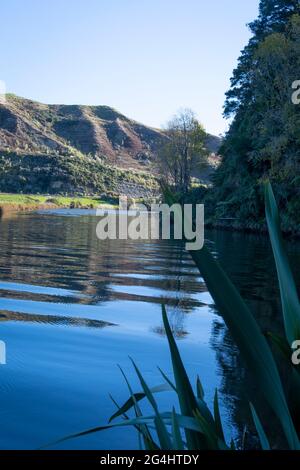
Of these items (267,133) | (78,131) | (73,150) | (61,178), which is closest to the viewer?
(267,133)

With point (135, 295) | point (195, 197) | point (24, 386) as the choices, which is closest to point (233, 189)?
point (195, 197)

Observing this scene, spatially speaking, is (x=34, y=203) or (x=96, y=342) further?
(x=34, y=203)

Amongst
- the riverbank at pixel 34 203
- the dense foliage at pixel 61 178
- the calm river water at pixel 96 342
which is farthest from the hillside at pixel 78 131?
the calm river water at pixel 96 342

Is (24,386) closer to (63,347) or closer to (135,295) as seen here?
(63,347)

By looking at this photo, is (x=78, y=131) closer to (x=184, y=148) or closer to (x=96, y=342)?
(x=184, y=148)

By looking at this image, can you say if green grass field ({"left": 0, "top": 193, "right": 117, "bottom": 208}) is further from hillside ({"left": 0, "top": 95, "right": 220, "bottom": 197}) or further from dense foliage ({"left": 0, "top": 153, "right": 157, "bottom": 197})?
hillside ({"left": 0, "top": 95, "right": 220, "bottom": 197})

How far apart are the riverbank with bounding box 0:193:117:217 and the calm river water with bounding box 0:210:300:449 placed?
2939 cm

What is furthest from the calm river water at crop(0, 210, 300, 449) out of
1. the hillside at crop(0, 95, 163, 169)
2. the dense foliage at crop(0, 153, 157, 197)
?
the hillside at crop(0, 95, 163, 169)

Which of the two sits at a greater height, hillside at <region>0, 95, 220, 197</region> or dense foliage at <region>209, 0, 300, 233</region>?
hillside at <region>0, 95, 220, 197</region>

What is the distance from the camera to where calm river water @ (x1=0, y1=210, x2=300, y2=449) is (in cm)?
292

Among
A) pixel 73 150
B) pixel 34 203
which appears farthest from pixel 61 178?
pixel 73 150

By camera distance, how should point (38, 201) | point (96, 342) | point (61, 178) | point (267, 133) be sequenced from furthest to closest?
point (61, 178), point (38, 201), point (267, 133), point (96, 342)

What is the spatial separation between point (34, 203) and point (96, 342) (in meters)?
48.4

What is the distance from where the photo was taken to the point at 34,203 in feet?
169
